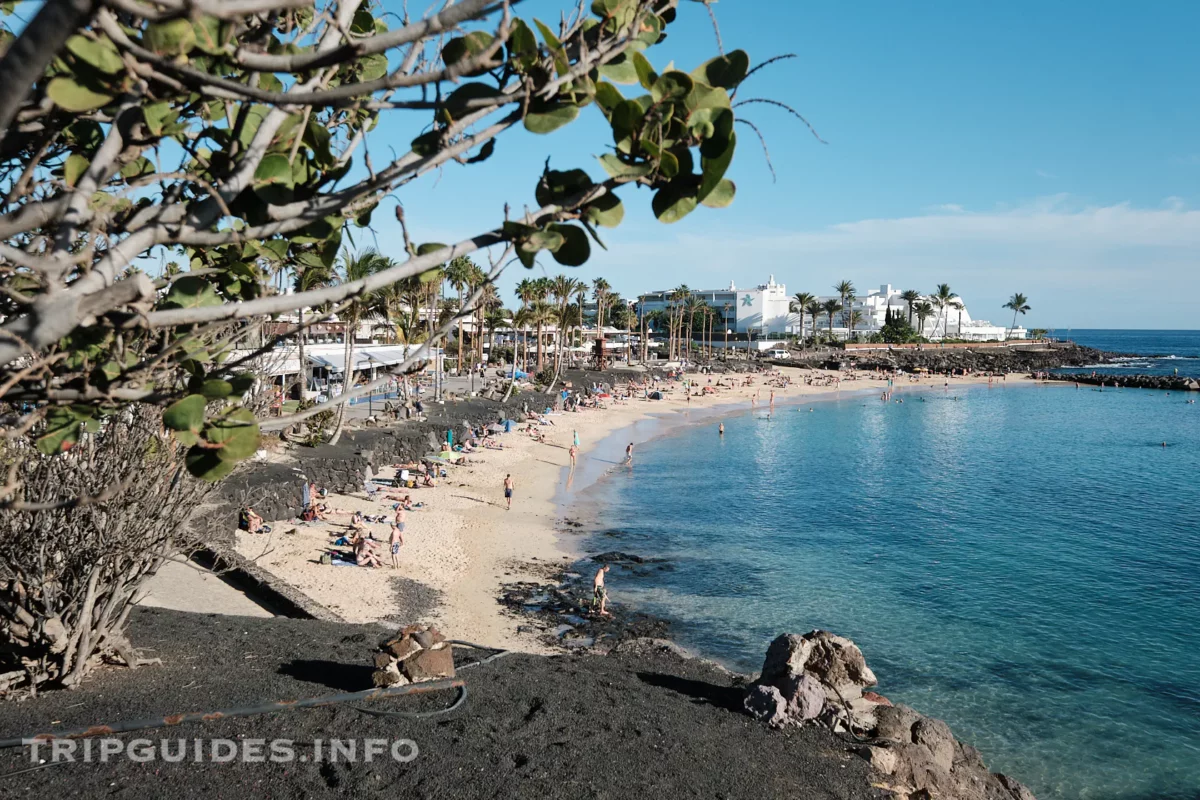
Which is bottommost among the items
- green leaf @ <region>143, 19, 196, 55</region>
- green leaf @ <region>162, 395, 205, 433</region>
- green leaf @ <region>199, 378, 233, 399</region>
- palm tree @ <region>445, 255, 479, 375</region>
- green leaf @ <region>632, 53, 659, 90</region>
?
green leaf @ <region>162, 395, 205, 433</region>

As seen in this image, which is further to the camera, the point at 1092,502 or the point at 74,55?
the point at 1092,502

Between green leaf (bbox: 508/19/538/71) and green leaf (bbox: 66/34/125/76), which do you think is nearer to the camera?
green leaf (bbox: 66/34/125/76)

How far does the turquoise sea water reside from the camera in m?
14.1

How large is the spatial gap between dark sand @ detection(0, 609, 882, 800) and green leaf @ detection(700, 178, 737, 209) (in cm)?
580

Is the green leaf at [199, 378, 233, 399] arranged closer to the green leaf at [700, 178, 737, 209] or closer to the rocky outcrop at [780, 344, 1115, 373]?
the green leaf at [700, 178, 737, 209]

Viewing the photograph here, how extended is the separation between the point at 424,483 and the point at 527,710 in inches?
776

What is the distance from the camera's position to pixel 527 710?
8.77 m

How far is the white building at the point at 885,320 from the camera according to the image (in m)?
129

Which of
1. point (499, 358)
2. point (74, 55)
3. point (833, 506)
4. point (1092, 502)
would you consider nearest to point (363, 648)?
point (74, 55)

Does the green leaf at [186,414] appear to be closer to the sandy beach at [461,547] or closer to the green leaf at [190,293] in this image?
the green leaf at [190,293]

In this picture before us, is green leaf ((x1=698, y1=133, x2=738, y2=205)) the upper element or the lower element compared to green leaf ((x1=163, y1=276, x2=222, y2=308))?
upper

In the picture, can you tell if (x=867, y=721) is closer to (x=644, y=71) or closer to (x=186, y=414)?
(x=644, y=71)

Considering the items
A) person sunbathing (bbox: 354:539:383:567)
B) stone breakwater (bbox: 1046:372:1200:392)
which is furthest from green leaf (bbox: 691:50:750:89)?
stone breakwater (bbox: 1046:372:1200:392)

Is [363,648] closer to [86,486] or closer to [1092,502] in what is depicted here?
[86,486]
